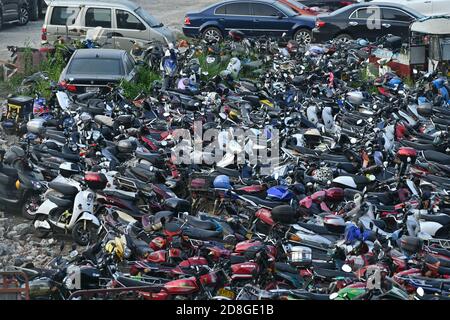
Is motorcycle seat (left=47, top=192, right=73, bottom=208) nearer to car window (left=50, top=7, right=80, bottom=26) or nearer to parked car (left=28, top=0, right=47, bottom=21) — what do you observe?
car window (left=50, top=7, right=80, bottom=26)

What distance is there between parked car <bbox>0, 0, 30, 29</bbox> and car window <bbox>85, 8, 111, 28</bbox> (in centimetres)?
674

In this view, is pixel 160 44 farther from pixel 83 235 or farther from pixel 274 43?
pixel 83 235

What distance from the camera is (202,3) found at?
121 feet

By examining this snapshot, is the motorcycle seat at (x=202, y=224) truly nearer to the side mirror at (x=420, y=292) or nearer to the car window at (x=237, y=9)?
the side mirror at (x=420, y=292)

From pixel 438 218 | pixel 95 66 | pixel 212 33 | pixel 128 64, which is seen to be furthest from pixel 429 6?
pixel 438 218

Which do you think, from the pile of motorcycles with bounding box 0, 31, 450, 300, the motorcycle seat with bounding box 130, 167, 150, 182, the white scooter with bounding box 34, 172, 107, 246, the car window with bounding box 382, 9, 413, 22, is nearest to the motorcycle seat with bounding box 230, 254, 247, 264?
the pile of motorcycles with bounding box 0, 31, 450, 300

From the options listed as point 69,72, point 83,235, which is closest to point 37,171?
point 83,235

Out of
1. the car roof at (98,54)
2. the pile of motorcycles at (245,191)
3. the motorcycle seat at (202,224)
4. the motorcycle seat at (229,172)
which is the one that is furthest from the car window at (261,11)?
the motorcycle seat at (202,224)

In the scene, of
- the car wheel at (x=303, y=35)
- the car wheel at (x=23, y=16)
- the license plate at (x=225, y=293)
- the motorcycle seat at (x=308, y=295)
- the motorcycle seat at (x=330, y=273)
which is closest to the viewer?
the motorcycle seat at (x=308, y=295)

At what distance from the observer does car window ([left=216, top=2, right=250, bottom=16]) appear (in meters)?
25.7

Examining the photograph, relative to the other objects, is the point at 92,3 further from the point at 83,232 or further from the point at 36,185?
the point at 83,232

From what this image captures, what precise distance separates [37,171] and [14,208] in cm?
68

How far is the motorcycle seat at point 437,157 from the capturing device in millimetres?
14352

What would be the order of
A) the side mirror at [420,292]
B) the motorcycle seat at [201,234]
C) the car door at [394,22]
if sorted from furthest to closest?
the car door at [394,22], the motorcycle seat at [201,234], the side mirror at [420,292]
